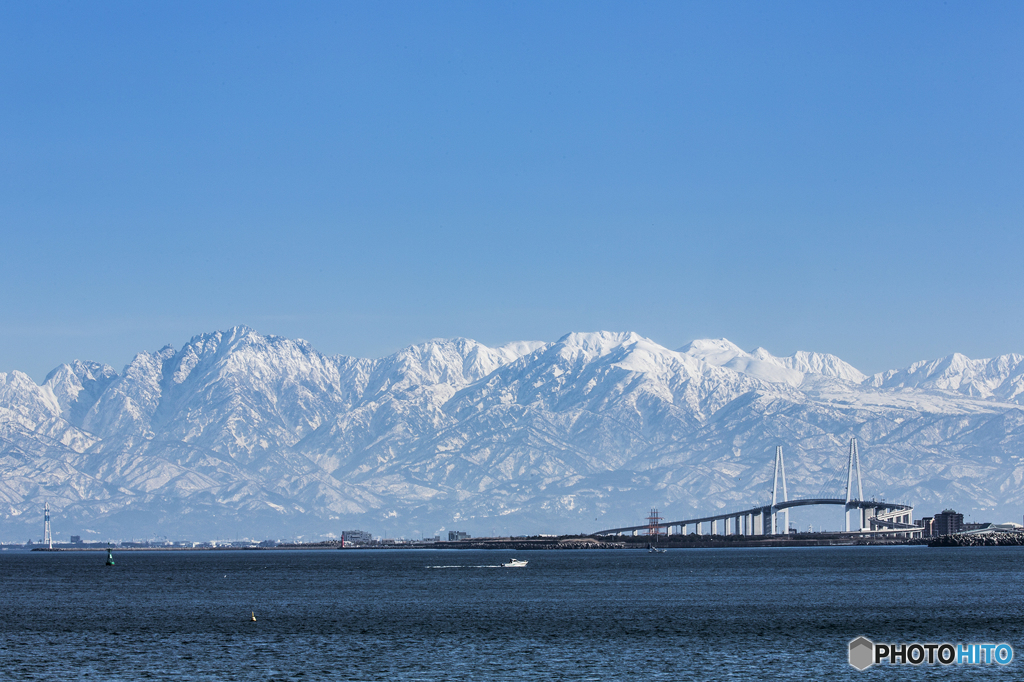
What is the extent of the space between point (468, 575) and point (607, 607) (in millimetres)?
72011

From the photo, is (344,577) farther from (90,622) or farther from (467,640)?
(467,640)

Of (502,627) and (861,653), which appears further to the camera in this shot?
(502,627)

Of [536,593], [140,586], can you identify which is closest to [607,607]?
[536,593]
